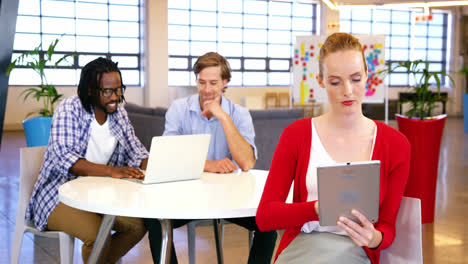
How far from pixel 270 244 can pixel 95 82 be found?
3.96 feet

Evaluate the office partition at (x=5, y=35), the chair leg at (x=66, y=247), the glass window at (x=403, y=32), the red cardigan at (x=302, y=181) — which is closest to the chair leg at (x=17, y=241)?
the chair leg at (x=66, y=247)

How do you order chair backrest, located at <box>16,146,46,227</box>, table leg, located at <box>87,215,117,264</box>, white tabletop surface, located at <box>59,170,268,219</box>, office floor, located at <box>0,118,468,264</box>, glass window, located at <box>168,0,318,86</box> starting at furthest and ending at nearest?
glass window, located at <box>168,0,318,86</box>, office floor, located at <box>0,118,468,264</box>, chair backrest, located at <box>16,146,46,227</box>, table leg, located at <box>87,215,117,264</box>, white tabletop surface, located at <box>59,170,268,219</box>

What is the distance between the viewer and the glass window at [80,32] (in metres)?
12.5

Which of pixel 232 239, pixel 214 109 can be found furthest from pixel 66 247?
pixel 232 239

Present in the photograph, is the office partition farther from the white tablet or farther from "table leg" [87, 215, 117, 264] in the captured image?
the white tablet

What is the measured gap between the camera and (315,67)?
866cm

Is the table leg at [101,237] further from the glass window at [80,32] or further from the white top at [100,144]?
the glass window at [80,32]

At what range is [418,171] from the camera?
4469 millimetres

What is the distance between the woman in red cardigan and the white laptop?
25.4 inches

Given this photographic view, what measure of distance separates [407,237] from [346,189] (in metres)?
0.34

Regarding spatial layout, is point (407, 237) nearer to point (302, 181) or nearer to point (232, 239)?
point (302, 181)

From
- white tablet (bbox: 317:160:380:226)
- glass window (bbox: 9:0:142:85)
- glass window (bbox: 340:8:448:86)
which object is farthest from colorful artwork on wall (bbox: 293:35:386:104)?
glass window (bbox: 340:8:448:86)

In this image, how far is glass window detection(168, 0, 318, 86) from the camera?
47.3ft

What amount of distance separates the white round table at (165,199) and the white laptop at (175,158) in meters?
0.03
